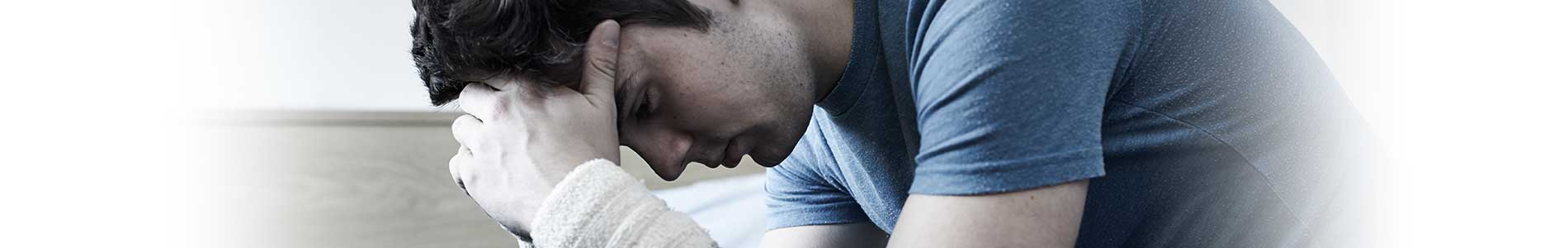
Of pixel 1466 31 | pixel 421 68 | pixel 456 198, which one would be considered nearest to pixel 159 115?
pixel 456 198

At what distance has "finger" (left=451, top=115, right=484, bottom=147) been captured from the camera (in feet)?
2.29

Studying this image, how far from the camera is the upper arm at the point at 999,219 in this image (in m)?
0.53

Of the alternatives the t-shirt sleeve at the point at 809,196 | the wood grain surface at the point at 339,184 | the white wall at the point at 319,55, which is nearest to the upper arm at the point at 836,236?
the t-shirt sleeve at the point at 809,196

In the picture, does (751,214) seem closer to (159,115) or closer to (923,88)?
(159,115)

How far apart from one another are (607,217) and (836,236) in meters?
0.47

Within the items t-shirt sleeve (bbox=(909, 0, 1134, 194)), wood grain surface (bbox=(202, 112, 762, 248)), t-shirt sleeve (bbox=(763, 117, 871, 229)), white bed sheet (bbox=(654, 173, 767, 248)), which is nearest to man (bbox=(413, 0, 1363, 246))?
t-shirt sleeve (bbox=(909, 0, 1134, 194))

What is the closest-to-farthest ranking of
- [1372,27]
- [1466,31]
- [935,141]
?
[935,141] → [1466,31] → [1372,27]

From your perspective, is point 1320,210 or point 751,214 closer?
point 1320,210

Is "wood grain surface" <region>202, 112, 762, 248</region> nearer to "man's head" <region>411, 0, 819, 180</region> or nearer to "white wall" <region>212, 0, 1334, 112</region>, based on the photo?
"white wall" <region>212, 0, 1334, 112</region>

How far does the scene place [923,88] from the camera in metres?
0.59

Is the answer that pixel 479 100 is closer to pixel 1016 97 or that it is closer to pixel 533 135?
pixel 533 135

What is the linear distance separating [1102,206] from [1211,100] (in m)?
0.12

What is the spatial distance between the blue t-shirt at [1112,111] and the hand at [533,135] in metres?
0.18

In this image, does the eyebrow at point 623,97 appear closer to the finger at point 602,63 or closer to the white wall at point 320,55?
the finger at point 602,63
